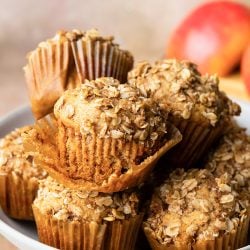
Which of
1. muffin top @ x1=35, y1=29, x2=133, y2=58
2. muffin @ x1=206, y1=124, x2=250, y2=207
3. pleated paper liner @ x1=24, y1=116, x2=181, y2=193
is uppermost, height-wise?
muffin top @ x1=35, y1=29, x2=133, y2=58

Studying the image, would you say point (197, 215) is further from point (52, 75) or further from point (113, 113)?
point (52, 75)

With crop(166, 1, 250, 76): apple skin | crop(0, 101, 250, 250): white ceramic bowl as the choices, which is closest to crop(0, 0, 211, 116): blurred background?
crop(166, 1, 250, 76): apple skin

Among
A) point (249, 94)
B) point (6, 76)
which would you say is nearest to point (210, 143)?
point (249, 94)

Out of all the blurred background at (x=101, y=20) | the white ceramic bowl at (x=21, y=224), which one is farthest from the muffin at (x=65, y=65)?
the blurred background at (x=101, y=20)

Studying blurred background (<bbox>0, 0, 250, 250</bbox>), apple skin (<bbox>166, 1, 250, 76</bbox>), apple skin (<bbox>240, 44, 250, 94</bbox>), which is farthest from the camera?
blurred background (<bbox>0, 0, 250, 250</bbox>)

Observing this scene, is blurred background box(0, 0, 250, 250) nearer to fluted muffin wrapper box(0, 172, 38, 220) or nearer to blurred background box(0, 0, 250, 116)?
blurred background box(0, 0, 250, 116)

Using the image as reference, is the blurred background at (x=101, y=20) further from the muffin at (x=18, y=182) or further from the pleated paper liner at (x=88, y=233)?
the pleated paper liner at (x=88, y=233)

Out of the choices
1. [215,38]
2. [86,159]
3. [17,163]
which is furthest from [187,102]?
[215,38]

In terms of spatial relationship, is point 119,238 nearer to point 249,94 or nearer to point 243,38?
point 249,94
